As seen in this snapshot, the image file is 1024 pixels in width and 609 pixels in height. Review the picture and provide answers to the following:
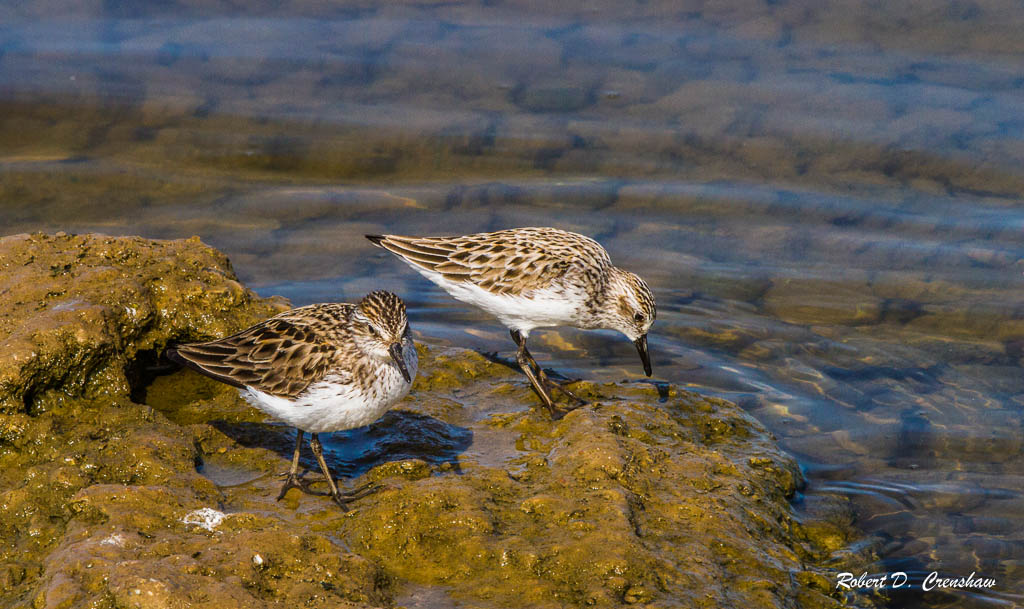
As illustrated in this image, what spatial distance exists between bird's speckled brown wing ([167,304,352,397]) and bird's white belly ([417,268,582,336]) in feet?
6.49

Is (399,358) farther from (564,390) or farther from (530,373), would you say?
(564,390)

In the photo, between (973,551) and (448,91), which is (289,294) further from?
(973,551)

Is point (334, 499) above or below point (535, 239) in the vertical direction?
below

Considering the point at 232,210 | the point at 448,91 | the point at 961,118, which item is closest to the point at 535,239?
the point at 232,210

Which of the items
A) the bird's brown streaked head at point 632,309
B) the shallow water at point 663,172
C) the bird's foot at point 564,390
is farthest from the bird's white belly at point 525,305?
the shallow water at point 663,172

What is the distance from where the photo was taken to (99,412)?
273 inches

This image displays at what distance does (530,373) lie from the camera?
8555mm

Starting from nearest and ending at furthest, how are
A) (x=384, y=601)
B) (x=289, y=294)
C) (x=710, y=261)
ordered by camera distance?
(x=384, y=601)
(x=289, y=294)
(x=710, y=261)

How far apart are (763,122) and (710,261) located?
305cm

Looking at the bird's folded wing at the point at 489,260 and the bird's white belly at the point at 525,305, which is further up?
the bird's folded wing at the point at 489,260

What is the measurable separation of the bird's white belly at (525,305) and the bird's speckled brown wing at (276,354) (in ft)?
6.49

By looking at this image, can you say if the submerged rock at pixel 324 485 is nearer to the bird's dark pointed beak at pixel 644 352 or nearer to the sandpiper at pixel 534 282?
the bird's dark pointed beak at pixel 644 352

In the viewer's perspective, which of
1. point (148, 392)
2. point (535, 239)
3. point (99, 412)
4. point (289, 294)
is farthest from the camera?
point (289, 294)

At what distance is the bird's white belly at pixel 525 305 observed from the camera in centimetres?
877
